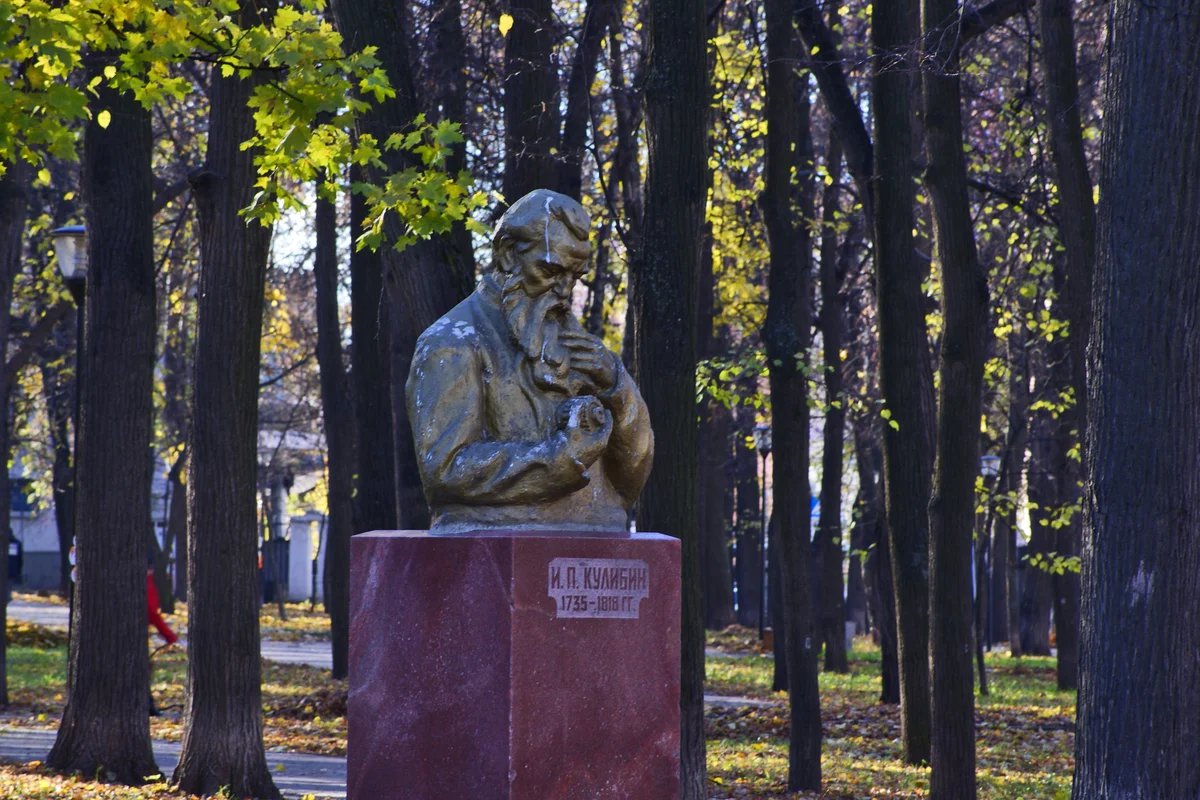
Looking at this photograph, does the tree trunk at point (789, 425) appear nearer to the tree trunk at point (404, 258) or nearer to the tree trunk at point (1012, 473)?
the tree trunk at point (404, 258)

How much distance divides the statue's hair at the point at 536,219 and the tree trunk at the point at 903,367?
266 inches

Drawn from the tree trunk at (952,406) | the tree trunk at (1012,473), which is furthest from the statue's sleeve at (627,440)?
the tree trunk at (1012,473)

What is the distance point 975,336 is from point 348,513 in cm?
964

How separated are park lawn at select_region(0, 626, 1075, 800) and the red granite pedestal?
4996 millimetres

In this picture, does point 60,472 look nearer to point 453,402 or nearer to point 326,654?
point 326,654

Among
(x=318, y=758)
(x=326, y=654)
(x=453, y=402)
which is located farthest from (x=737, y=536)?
(x=453, y=402)

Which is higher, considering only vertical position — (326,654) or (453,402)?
(453,402)

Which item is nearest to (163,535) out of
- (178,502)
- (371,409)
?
(178,502)

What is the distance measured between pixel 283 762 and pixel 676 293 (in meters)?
5.97

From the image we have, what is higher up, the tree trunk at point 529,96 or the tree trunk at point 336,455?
the tree trunk at point 529,96

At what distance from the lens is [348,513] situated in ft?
63.5

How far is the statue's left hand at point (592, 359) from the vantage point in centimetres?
611

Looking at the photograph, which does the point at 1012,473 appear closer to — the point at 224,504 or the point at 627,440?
the point at 224,504

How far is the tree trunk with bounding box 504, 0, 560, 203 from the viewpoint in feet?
36.6
